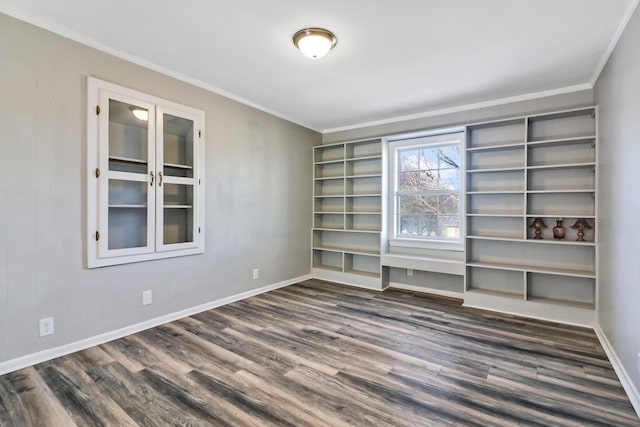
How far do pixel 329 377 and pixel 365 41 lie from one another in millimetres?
2589

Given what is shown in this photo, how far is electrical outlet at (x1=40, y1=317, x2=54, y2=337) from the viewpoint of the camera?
231 centimetres

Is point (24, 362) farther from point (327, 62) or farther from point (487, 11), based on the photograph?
point (487, 11)

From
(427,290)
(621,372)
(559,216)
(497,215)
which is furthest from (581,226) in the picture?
(427,290)

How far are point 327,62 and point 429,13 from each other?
1.00 metres

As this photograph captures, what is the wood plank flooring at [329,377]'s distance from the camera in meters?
1.74

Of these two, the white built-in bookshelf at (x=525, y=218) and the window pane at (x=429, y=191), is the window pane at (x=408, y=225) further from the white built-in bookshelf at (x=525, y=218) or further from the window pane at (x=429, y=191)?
the white built-in bookshelf at (x=525, y=218)

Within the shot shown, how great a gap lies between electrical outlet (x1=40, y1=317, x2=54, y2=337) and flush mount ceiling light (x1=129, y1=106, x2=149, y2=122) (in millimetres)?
1822

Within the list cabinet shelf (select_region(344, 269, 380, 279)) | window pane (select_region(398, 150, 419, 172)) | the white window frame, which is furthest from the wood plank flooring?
window pane (select_region(398, 150, 419, 172))

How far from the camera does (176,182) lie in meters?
3.15

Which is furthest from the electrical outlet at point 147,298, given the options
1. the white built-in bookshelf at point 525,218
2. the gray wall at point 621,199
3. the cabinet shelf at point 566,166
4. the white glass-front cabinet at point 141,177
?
the cabinet shelf at point 566,166

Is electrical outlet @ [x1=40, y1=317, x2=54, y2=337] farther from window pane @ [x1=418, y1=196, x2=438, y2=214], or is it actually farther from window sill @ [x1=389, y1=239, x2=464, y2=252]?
window pane @ [x1=418, y1=196, x2=438, y2=214]

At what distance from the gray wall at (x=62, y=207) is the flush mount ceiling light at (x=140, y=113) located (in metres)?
0.21

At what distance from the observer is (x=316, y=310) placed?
3543 millimetres

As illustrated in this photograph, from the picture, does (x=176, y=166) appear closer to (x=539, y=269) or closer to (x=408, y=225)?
(x=408, y=225)
